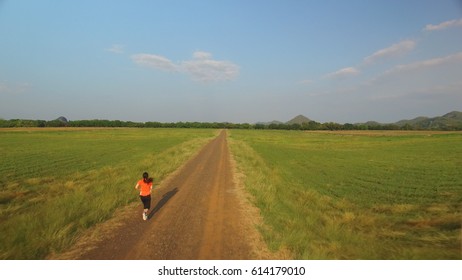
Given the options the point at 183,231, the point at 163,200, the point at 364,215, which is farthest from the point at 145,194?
the point at 364,215

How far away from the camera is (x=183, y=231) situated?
822 centimetres

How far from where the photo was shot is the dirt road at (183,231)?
6781 mm

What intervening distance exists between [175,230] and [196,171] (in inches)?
447

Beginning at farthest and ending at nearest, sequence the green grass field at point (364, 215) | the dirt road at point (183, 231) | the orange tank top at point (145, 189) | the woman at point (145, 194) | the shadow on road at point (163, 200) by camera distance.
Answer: the shadow on road at point (163, 200) < the orange tank top at point (145, 189) < the woman at point (145, 194) < the green grass field at point (364, 215) < the dirt road at point (183, 231)

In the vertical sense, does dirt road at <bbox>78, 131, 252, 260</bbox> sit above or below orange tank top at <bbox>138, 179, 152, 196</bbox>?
below

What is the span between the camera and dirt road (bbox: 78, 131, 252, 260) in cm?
678

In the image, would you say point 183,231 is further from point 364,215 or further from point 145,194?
point 364,215

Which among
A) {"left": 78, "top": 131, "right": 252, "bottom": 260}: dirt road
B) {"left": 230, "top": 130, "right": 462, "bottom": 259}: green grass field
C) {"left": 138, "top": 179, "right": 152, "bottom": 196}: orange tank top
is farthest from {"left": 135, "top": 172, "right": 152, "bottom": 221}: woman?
{"left": 230, "top": 130, "right": 462, "bottom": 259}: green grass field

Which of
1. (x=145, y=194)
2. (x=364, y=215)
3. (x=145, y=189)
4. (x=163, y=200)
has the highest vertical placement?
(x=145, y=189)

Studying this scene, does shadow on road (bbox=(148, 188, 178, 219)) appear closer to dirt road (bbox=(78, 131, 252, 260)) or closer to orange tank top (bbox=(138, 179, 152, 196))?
dirt road (bbox=(78, 131, 252, 260))

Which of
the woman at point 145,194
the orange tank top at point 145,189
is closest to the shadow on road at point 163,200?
the woman at point 145,194

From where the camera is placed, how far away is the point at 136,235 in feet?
25.8

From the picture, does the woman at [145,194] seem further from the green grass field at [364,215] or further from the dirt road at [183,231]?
the green grass field at [364,215]
